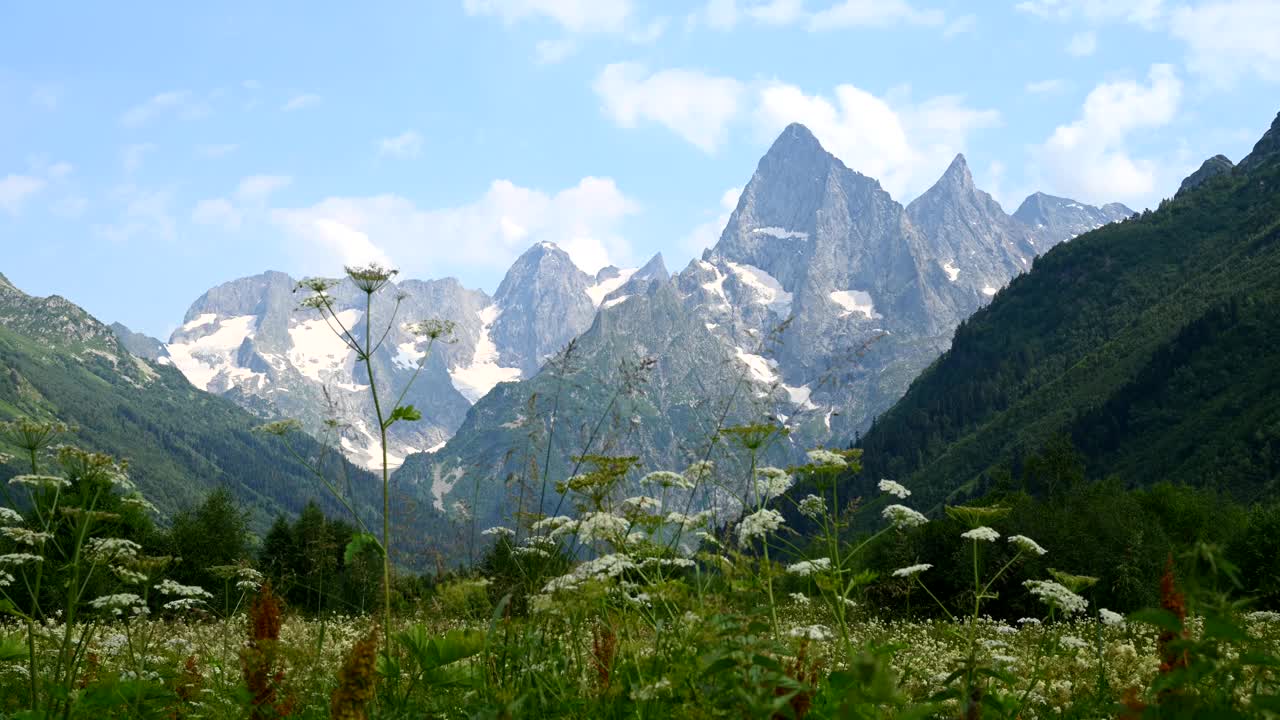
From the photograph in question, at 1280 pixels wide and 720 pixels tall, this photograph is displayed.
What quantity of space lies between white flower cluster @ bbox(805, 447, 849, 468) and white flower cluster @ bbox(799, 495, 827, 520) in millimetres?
345

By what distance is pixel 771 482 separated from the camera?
956cm

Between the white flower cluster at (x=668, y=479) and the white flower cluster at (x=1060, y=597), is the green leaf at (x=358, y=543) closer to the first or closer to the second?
the white flower cluster at (x=668, y=479)

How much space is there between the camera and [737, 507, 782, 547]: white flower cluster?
26.8 feet

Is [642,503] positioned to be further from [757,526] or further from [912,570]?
[912,570]

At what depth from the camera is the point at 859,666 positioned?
2492 mm

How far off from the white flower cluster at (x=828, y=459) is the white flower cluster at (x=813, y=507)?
345 millimetres

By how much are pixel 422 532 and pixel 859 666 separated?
8825 mm

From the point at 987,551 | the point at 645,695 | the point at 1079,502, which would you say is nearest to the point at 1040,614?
the point at 987,551

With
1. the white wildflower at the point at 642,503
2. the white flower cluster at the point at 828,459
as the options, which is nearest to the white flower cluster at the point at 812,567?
the white flower cluster at the point at 828,459

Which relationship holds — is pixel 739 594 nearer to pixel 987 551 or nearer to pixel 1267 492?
pixel 987 551

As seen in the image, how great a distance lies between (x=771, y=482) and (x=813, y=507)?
0.94m

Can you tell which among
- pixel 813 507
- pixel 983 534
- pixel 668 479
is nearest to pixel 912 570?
pixel 983 534

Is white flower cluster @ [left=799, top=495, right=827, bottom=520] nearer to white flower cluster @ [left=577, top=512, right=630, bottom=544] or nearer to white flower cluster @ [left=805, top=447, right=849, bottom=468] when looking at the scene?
white flower cluster @ [left=805, top=447, right=849, bottom=468]

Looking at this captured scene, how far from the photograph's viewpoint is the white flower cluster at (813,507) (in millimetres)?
8180
